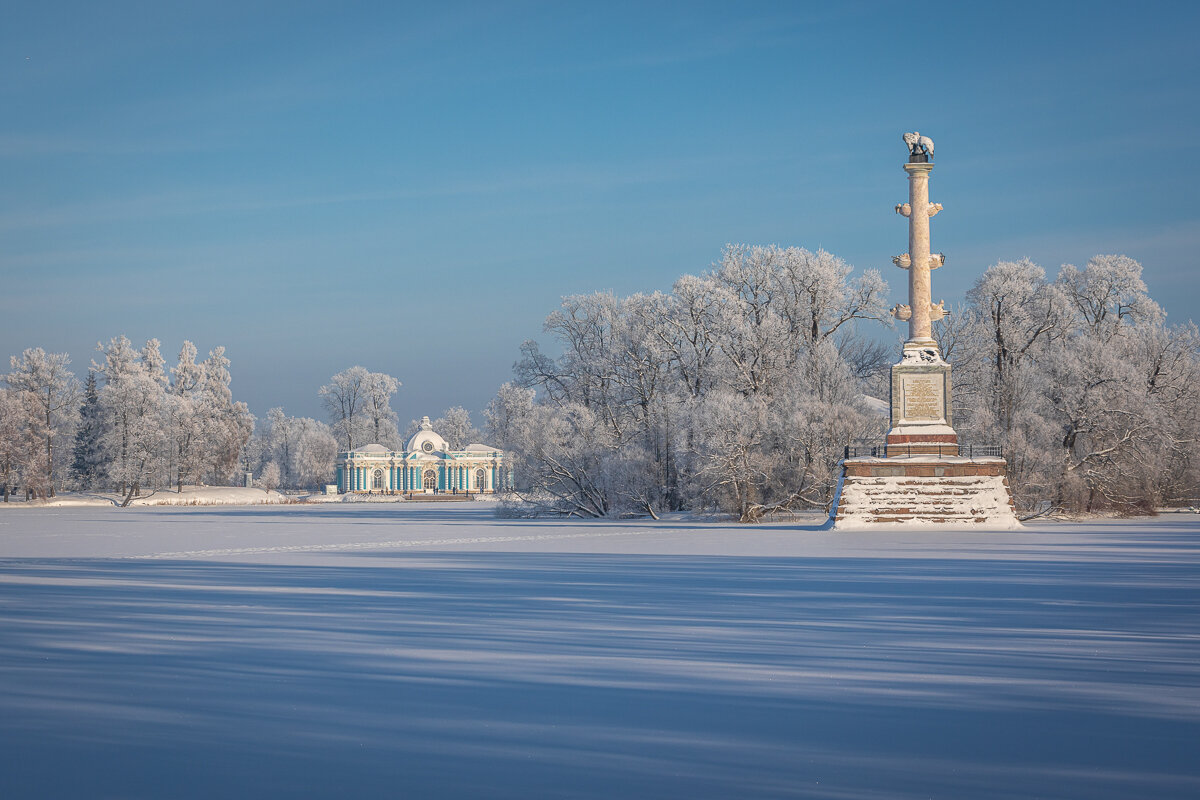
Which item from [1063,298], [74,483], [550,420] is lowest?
[74,483]

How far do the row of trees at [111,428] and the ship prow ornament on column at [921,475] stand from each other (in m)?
60.4

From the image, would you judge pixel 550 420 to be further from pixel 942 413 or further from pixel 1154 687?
pixel 1154 687

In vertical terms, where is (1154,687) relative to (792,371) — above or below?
below

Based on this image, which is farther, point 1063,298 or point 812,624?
point 1063,298

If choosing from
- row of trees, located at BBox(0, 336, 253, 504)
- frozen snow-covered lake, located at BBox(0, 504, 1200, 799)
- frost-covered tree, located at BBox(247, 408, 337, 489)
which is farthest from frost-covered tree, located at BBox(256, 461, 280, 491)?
frozen snow-covered lake, located at BBox(0, 504, 1200, 799)

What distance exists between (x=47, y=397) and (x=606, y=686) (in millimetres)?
85290

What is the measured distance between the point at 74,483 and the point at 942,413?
2915 inches

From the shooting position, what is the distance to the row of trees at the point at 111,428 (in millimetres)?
76688

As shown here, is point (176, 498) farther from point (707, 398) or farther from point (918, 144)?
point (918, 144)

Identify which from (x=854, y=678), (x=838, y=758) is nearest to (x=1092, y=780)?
(x=838, y=758)

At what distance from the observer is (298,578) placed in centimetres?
1538

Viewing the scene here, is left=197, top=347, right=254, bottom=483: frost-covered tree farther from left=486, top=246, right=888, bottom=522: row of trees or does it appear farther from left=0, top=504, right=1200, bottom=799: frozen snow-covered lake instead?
left=0, top=504, right=1200, bottom=799: frozen snow-covered lake

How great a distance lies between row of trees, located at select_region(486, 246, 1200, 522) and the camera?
38.1m

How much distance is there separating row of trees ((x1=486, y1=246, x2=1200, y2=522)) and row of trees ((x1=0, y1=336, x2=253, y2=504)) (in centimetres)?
4211
